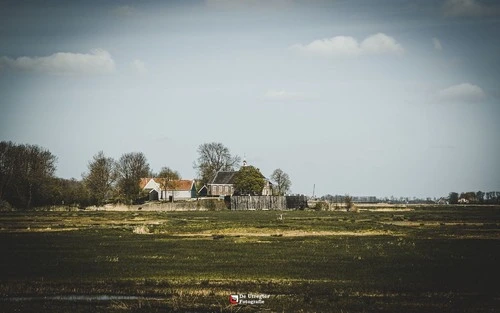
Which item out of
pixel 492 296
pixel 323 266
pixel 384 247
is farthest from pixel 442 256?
pixel 492 296

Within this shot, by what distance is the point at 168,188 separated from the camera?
529 feet

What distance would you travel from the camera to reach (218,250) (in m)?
32.5

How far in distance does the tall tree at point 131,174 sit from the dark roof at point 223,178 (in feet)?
66.1

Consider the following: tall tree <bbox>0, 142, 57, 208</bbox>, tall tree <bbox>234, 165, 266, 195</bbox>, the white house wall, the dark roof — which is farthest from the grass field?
the white house wall

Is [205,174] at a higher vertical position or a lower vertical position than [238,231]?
higher

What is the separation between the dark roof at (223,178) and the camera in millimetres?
150613

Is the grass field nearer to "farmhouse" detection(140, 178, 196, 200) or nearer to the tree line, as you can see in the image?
the tree line

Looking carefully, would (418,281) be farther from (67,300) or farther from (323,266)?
(67,300)

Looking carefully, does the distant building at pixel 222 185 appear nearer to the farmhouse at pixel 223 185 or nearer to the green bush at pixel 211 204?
the farmhouse at pixel 223 185

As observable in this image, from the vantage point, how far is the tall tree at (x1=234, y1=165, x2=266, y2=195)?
125 meters

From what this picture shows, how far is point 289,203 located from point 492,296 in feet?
331

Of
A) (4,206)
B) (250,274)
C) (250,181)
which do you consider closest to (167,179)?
(250,181)

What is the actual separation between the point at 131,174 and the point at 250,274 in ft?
414

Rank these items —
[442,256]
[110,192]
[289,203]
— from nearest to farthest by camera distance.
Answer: [442,256]
[289,203]
[110,192]
